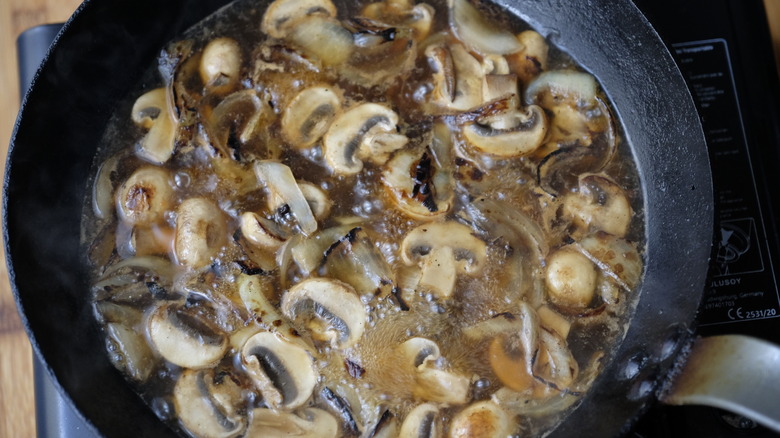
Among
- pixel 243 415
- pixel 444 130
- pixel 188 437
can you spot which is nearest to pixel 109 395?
pixel 188 437

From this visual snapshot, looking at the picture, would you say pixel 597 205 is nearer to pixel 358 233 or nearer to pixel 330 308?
pixel 358 233

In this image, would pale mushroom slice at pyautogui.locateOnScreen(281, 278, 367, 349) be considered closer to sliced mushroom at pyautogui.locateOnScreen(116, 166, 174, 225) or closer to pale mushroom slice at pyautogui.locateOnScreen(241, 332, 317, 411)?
pale mushroom slice at pyautogui.locateOnScreen(241, 332, 317, 411)

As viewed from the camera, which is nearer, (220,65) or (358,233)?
(358,233)

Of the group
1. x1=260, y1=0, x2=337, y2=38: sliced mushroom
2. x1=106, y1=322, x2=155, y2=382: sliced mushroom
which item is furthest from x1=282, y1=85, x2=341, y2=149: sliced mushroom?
x1=106, y1=322, x2=155, y2=382: sliced mushroom

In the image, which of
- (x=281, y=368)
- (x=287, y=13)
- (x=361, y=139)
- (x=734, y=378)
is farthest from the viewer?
(x=287, y=13)

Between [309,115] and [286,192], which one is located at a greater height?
[309,115]

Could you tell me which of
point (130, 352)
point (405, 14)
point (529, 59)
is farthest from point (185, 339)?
point (529, 59)

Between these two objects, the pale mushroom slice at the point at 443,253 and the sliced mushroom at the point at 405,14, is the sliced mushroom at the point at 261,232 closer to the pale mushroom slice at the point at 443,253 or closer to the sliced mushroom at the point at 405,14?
the pale mushroom slice at the point at 443,253
